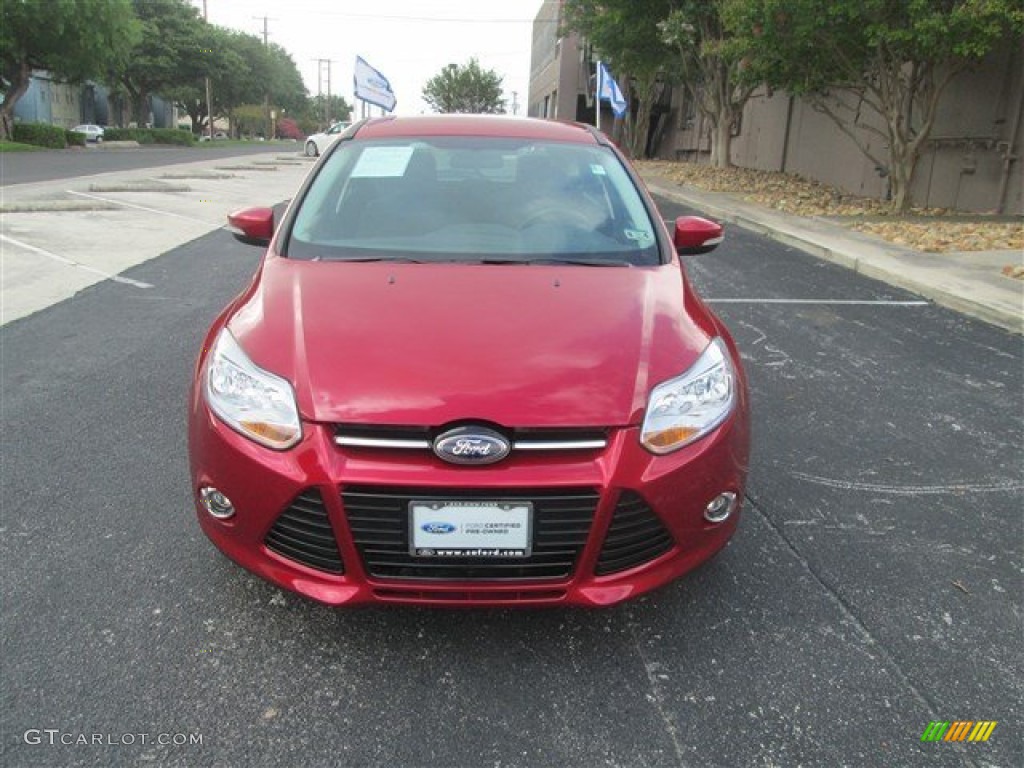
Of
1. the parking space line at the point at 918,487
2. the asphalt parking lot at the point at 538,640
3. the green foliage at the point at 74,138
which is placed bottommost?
the asphalt parking lot at the point at 538,640

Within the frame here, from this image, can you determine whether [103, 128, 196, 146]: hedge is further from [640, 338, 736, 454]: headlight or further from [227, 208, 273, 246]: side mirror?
[640, 338, 736, 454]: headlight

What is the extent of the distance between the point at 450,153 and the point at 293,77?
102 m

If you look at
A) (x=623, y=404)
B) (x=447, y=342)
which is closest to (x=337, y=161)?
(x=447, y=342)

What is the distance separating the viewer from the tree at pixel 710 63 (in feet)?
67.2

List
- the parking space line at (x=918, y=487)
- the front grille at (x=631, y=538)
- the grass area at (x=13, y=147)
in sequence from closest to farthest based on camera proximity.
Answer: the front grille at (x=631, y=538)
the parking space line at (x=918, y=487)
the grass area at (x=13, y=147)

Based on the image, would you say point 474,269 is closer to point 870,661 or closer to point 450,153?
point 450,153

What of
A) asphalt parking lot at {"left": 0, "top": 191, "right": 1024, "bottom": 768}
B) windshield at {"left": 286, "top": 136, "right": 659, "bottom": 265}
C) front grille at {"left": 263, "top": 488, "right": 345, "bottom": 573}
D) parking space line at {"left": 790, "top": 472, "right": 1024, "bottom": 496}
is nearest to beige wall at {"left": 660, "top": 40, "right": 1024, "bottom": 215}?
asphalt parking lot at {"left": 0, "top": 191, "right": 1024, "bottom": 768}

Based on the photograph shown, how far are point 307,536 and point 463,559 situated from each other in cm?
44

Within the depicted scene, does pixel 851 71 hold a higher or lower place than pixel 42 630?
higher

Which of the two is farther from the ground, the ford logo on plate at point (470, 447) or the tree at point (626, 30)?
the tree at point (626, 30)

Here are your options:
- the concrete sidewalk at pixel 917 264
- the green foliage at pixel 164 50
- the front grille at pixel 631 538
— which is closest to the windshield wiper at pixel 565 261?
the front grille at pixel 631 538

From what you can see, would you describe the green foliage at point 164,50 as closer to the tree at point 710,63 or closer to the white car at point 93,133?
the white car at point 93,133

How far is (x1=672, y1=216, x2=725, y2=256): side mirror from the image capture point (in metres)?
3.67

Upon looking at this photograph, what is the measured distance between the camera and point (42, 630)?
97.0 inches
